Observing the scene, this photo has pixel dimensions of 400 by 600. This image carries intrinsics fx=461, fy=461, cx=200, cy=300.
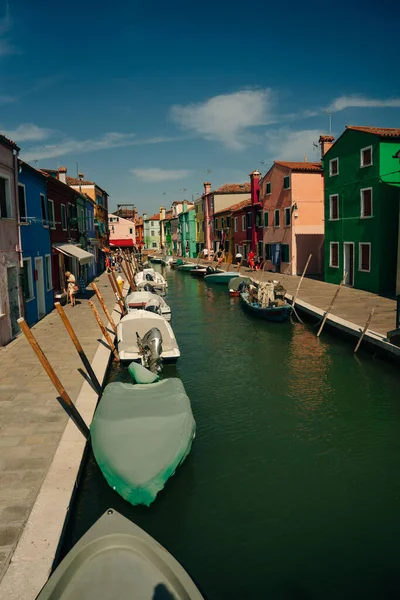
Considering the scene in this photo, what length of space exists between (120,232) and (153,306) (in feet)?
195

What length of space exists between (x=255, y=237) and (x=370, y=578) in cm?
3942

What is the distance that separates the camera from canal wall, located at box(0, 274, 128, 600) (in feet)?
16.8

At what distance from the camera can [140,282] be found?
Answer: 31.9 metres

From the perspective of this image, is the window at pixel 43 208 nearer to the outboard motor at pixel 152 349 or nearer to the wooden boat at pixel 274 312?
the outboard motor at pixel 152 349

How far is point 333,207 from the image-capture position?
28891 mm

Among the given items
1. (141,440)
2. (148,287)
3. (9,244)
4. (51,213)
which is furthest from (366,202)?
(141,440)

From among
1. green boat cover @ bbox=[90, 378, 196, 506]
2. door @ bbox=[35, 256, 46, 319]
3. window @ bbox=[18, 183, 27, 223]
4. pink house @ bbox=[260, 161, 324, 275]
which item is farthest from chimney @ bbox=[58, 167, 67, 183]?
green boat cover @ bbox=[90, 378, 196, 506]

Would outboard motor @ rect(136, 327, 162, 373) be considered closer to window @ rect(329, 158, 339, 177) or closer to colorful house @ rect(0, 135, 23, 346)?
colorful house @ rect(0, 135, 23, 346)

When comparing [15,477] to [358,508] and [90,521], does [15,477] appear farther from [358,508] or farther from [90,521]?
[358,508]

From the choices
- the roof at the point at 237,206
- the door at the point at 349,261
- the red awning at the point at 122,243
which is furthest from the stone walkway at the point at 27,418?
the red awning at the point at 122,243

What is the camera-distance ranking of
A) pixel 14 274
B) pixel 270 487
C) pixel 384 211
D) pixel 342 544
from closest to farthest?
pixel 342 544 < pixel 270 487 < pixel 14 274 < pixel 384 211

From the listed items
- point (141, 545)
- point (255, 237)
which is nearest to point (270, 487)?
point (141, 545)

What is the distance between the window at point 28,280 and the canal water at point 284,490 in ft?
19.4

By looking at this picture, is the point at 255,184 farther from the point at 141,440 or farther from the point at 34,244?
the point at 141,440
